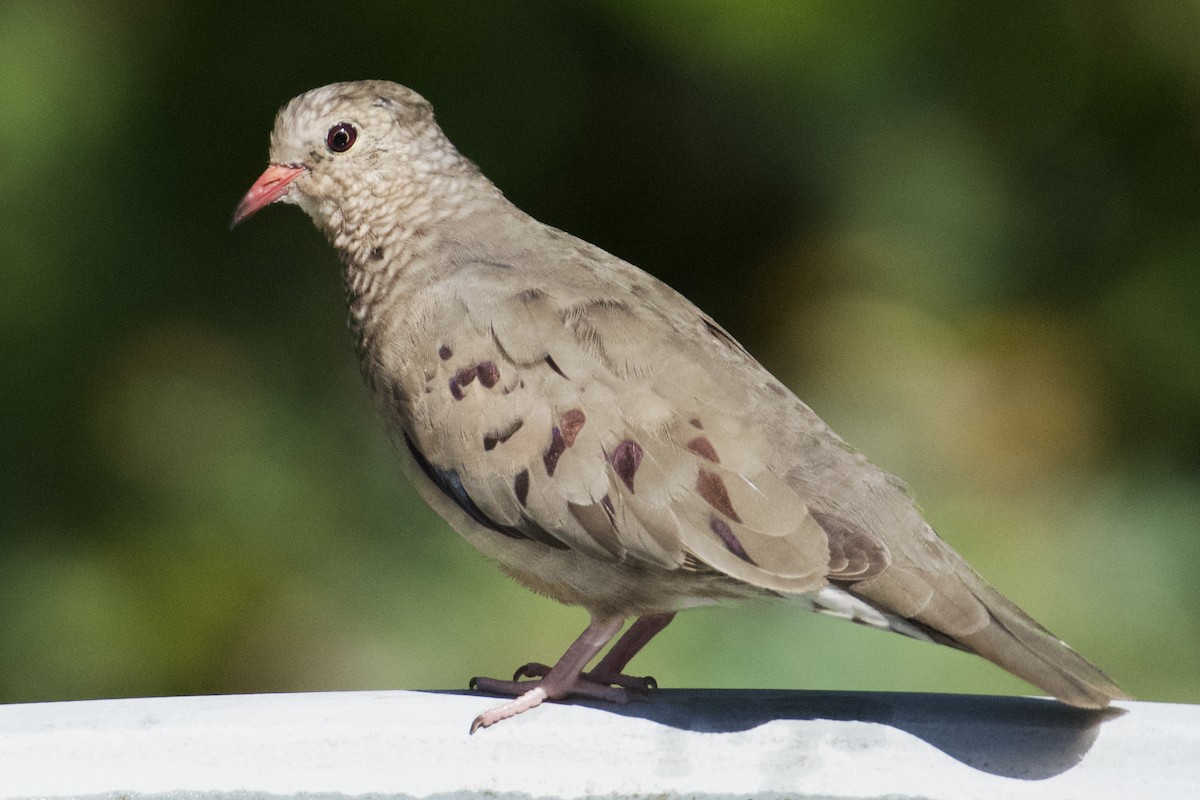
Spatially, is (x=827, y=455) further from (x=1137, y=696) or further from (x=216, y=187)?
(x=216, y=187)

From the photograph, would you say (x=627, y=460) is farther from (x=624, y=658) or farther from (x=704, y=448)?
(x=624, y=658)

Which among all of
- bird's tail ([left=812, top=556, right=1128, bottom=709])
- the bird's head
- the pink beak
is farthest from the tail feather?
the pink beak

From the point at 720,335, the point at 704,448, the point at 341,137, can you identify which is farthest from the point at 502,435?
the point at 341,137

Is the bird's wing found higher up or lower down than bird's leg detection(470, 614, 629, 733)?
higher up

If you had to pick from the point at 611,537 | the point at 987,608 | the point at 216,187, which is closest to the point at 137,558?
the point at 216,187

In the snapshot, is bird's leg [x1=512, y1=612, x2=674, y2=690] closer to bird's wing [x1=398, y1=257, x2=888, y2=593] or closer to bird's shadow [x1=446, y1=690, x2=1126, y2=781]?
bird's wing [x1=398, y1=257, x2=888, y2=593]

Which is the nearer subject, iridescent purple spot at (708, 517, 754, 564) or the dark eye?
iridescent purple spot at (708, 517, 754, 564)
